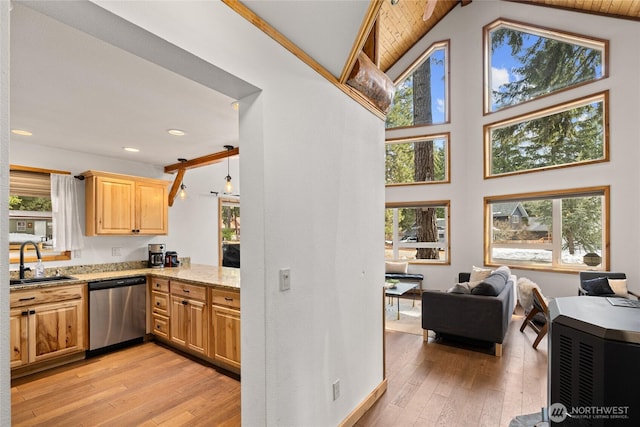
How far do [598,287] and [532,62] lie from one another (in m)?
4.13

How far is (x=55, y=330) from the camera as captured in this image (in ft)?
10.2

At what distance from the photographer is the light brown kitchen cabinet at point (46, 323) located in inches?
113

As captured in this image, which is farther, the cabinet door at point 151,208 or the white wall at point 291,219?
the cabinet door at point 151,208

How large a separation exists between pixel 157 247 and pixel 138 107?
7.89 feet

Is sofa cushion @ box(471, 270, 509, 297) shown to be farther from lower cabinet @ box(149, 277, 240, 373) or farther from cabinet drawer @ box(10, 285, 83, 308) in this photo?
cabinet drawer @ box(10, 285, 83, 308)

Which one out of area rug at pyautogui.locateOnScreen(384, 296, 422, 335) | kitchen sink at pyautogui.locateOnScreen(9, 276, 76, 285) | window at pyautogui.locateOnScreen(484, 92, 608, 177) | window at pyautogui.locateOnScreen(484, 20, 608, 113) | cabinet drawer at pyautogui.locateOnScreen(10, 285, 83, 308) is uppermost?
window at pyautogui.locateOnScreen(484, 20, 608, 113)

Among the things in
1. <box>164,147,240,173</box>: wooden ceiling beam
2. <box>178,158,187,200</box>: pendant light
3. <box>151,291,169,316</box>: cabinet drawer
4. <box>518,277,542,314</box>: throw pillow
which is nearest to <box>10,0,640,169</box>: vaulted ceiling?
<box>164,147,240,173</box>: wooden ceiling beam

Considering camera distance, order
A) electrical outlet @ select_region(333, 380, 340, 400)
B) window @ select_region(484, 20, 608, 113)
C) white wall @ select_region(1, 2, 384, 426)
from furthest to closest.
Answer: window @ select_region(484, 20, 608, 113) → electrical outlet @ select_region(333, 380, 340, 400) → white wall @ select_region(1, 2, 384, 426)

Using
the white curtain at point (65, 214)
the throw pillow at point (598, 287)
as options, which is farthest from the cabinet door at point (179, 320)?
the throw pillow at point (598, 287)

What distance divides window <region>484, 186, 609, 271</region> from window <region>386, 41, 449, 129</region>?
90.0 inches

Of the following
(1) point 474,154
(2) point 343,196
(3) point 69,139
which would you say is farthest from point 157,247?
(1) point 474,154

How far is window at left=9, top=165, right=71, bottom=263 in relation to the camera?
340 centimetres

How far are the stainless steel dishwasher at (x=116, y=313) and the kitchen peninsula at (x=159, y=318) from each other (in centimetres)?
6

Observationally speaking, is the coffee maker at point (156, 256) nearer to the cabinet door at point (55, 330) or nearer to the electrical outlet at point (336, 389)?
the cabinet door at point (55, 330)
